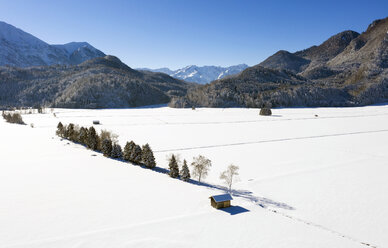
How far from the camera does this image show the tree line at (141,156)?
36562mm

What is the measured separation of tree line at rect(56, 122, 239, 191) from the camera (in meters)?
36.6

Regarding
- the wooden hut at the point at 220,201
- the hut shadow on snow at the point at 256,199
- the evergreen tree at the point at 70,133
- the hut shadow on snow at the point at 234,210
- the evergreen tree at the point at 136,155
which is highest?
Result: the evergreen tree at the point at 70,133

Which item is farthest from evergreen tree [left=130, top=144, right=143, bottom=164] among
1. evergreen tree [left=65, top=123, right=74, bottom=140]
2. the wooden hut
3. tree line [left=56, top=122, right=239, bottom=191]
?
evergreen tree [left=65, top=123, right=74, bottom=140]

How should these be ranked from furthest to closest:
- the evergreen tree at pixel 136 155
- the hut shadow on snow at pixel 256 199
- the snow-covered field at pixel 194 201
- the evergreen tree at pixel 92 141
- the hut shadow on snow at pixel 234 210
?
the evergreen tree at pixel 92 141 < the evergreen tree at pixel 136 155 < the hut shadow on snow at pixel 256 199 < the hut shadow on snow at pixel 234 210 < the snow-covered field at pixel 194 201

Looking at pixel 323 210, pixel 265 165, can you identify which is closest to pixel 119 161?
pixel 265 165

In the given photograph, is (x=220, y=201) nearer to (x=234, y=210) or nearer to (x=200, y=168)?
(x=234, y=210)

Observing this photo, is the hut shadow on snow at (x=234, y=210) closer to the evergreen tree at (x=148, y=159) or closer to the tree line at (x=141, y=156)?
the tree line at (x=141, y=156)

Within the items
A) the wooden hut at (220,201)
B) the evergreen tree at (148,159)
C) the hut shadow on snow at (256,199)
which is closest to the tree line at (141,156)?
the evergreen tree at (148,159)

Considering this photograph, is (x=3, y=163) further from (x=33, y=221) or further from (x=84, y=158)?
(x=33, y=221)

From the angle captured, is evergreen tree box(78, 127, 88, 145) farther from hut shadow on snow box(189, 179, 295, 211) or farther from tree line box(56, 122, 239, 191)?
hut shadow on snow box(189, 179, 295, 211)

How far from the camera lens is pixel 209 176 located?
39.2 m

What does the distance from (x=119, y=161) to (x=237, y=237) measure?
105 ft

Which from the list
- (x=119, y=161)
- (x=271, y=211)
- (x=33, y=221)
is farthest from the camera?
(x=119, y=161)

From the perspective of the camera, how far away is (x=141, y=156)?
43.9 meters
